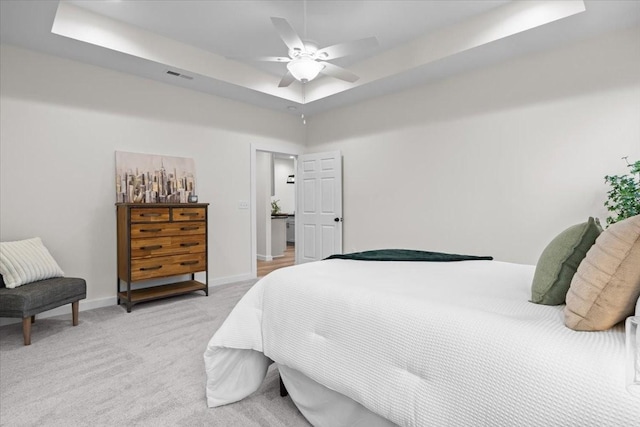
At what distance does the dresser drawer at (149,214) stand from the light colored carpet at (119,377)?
1.00 meters

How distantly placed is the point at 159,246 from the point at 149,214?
0.37m

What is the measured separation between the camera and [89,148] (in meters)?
3.81

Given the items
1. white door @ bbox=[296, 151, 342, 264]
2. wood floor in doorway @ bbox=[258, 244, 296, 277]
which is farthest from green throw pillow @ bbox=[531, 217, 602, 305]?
wood floor in doorway @ bbox=[258, 244, 296, 277]

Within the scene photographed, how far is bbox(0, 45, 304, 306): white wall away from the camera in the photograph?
11.1ft

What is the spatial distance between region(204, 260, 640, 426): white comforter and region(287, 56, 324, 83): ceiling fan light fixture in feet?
5.83

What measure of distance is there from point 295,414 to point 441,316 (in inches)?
43.3

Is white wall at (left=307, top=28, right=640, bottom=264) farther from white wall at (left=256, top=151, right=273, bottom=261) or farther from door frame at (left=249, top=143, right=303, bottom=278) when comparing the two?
Answer: white wall at (left=256, top=151, right=273, bottom=261)

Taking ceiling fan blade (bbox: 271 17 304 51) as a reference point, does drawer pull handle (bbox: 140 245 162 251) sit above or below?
below

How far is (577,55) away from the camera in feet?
11.0

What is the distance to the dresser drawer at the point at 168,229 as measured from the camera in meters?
3.71

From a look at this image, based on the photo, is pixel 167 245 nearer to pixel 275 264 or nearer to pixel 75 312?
pixel 75 312

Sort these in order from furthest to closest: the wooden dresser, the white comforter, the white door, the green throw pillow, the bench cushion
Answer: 1. the white door
2. the wooden dresser
3. the bench cushion
4. the green throw pillow
5. the white comforter

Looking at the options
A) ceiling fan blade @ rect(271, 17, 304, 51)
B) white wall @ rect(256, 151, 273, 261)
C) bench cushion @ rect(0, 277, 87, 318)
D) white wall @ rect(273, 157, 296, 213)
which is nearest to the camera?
ceiling fan blade @ rect(271, 17, 304, 51)

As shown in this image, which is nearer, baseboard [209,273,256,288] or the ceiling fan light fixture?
the ceiling fan light fixture
